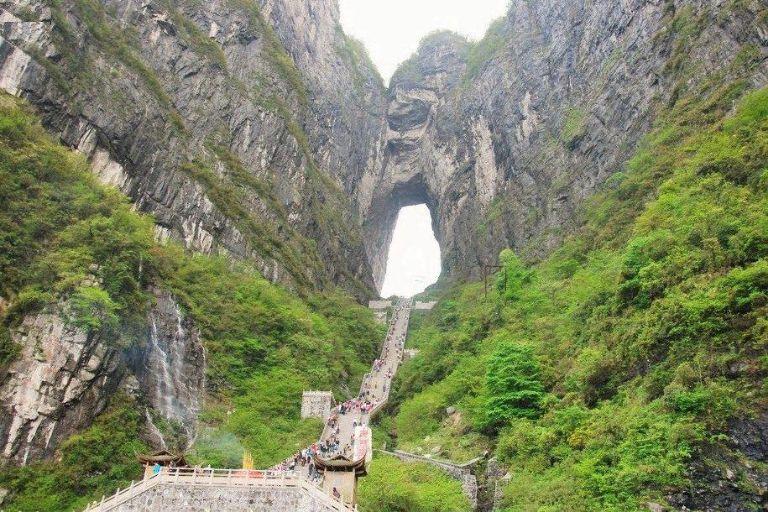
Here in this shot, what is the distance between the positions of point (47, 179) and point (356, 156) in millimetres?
43990

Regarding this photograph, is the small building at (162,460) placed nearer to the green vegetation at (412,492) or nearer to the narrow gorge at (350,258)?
the narrow gorge at (350,258)

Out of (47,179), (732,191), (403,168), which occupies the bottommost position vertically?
(732,191)

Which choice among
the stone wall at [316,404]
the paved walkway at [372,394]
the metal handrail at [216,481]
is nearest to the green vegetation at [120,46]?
the paved walkway at [372,394]

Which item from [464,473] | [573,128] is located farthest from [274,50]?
[464,473]

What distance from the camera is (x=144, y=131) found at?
35.3 meters

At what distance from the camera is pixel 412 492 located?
16.0 metres

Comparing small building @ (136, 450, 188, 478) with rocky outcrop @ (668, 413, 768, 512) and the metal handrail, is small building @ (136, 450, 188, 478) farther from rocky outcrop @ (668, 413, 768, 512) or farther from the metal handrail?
rocky outcrop @ (668, 413, 768, 512)

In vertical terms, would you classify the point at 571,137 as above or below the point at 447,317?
above

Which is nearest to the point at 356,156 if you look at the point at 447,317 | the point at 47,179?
the point at 447,317

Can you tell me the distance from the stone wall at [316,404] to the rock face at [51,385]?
827 cm

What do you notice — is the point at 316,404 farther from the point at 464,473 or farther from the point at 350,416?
the point at 464,473

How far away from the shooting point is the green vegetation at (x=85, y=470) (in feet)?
57.4

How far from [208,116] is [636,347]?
117ft

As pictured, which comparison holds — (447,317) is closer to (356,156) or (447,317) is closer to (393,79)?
(356,156)
